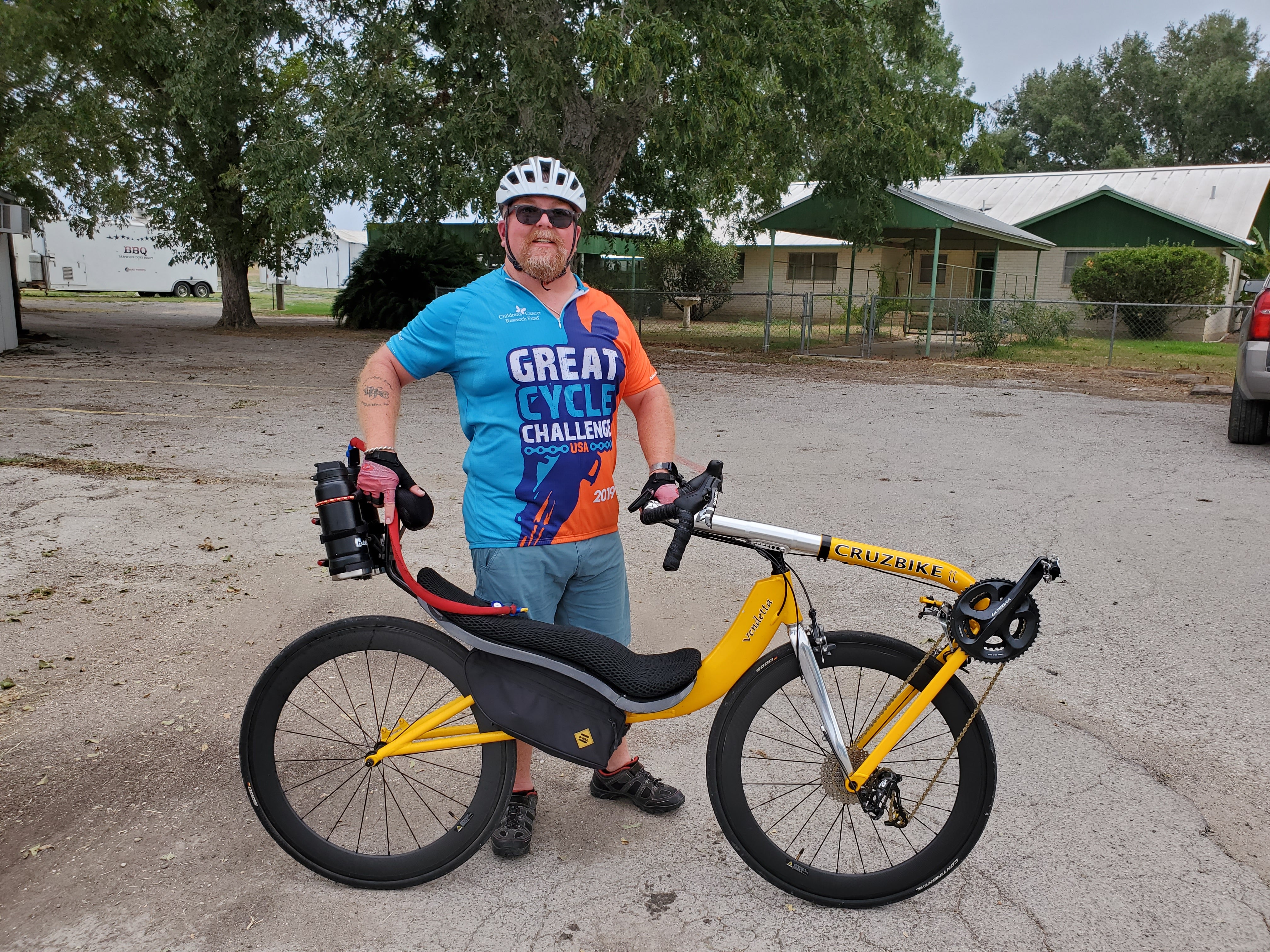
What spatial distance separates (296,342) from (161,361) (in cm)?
506

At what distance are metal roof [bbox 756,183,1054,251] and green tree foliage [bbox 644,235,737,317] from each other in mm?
7641

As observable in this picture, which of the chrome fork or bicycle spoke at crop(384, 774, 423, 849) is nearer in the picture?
the chrome fork

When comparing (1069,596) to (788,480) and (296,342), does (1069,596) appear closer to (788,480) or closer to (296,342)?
(788,480)

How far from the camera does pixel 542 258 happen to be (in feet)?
9.18

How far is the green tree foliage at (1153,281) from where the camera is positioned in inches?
963

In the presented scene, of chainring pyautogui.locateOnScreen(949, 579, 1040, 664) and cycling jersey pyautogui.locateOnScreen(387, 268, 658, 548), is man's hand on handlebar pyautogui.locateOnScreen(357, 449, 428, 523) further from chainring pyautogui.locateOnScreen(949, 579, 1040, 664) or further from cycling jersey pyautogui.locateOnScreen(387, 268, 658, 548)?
chainring pyautogui.locateOnScreen(949, 579, 1040, 664)

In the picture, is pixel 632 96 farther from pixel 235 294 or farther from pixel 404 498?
pixel 235 294

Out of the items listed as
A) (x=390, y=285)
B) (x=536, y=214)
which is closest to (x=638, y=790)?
(x=536, y=214)

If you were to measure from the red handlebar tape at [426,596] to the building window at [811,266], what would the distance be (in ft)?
103

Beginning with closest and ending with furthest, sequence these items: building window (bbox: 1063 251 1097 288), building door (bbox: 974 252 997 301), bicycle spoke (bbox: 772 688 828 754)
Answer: bicycle spoke (bbox: 772 688 828 754) → building window (bbox: 1063 251 1097 288) → building door (bbox: 974 252 997 301)

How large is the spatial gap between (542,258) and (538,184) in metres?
0.21

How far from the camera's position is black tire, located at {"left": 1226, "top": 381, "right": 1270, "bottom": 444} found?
938 cm

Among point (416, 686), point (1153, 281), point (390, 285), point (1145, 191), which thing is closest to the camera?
point (416, 686)

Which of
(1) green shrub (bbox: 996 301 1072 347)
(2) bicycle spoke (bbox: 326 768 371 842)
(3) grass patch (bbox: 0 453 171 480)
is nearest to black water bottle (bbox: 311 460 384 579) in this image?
(2) bicycle spoke (bbox: 326 768 371 842)
